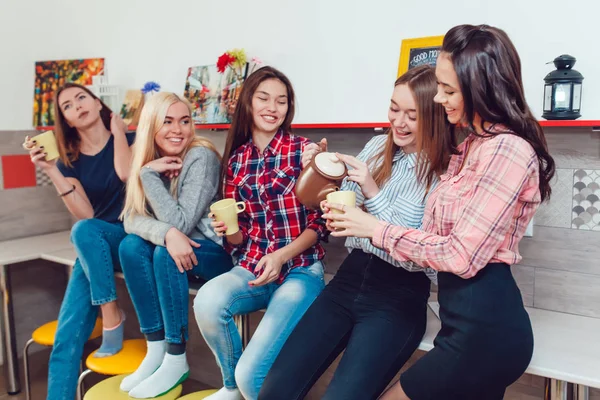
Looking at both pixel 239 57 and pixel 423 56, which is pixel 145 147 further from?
pixel 423 56

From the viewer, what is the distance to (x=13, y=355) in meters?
2.73

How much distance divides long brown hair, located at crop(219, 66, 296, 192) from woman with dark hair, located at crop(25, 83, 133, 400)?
0.55 m

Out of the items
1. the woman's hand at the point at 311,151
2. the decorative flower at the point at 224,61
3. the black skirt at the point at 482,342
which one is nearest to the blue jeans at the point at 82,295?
the decorative flower at the point at 224,61

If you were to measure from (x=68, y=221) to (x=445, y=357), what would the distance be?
269cm

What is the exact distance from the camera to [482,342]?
1.23m

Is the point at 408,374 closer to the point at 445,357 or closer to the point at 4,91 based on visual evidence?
the point at 445,357

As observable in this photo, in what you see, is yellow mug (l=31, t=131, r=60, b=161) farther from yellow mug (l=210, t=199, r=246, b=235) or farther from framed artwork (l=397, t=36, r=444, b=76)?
framed artwork (l=397, t=36, r=444, b=76)

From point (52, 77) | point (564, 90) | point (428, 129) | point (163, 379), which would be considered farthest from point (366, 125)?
point (52, 77)

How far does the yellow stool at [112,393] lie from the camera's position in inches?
75.4

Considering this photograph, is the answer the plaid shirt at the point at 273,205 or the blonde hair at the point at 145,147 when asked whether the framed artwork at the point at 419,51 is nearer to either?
the plaid shirt at the point at 273,205

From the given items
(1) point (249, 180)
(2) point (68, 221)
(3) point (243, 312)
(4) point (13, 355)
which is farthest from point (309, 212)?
(2) point (68, 221)

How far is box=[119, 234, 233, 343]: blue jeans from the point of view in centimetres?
192

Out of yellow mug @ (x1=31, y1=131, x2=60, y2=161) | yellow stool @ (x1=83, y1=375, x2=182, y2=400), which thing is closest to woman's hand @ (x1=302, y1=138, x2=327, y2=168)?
yellow stool @ (x1=83, y1=375, x2=182, y2=400)

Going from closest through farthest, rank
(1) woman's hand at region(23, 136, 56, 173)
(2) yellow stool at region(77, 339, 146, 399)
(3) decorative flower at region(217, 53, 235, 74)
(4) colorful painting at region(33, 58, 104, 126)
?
(2) yellow stool at region(77, 339, 146, 399), (1) woman's hand at region(23, 136, 56, 173), (3) decorative flower at region(217, 53, 235, 74), (4) colorful painting at region(33, 58, 104, 126)
